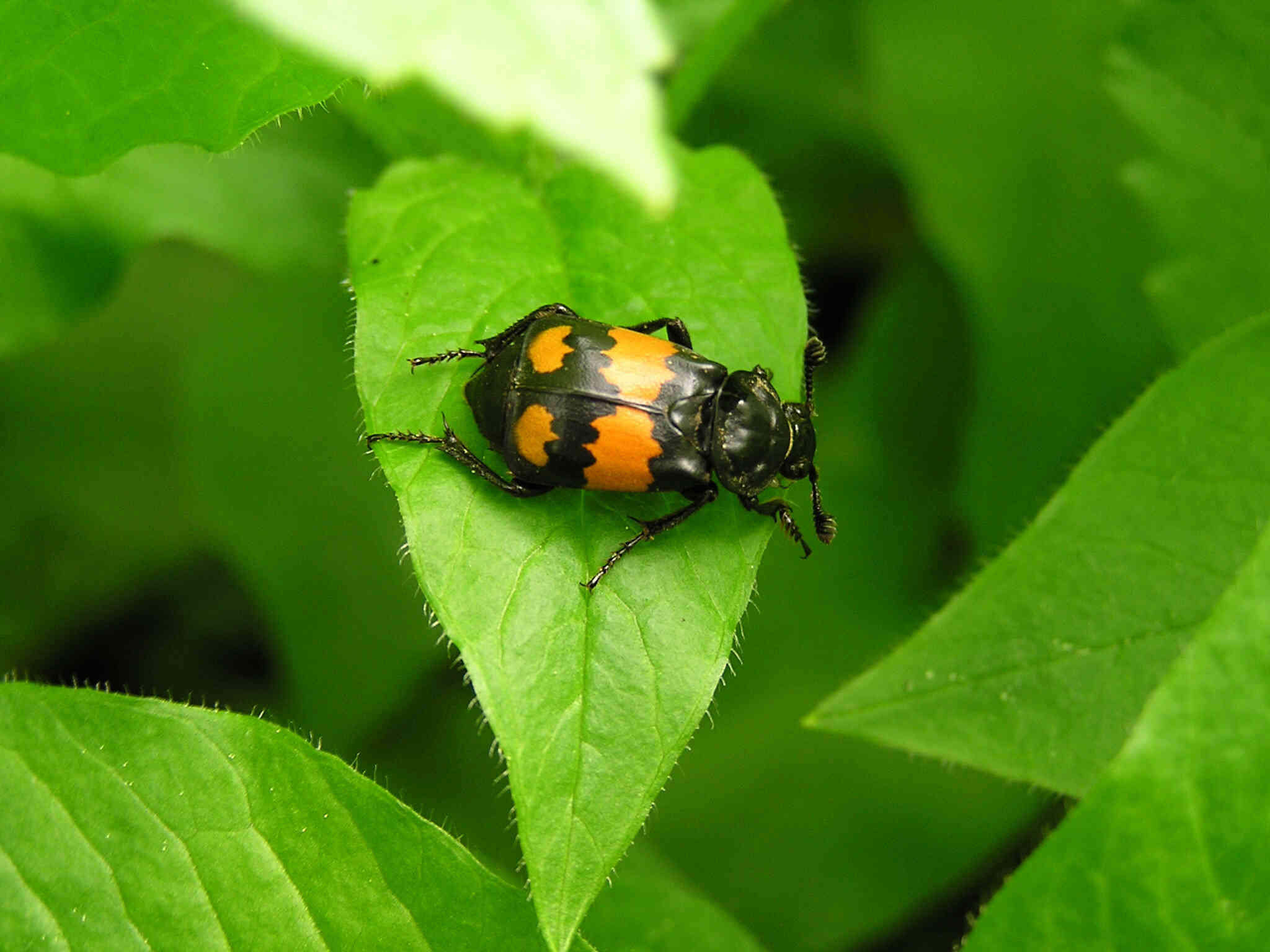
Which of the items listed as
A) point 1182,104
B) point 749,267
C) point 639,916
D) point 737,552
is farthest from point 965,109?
point 639,916

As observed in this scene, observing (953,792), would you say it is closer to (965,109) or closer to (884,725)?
(884,725)

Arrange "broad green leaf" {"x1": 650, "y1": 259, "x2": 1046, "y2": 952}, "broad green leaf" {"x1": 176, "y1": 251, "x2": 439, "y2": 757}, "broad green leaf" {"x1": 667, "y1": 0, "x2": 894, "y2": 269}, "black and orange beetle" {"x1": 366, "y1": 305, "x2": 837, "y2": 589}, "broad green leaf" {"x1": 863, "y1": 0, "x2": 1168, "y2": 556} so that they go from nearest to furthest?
"black and orange beetle" {"x1": 366, "y1": 305, "x2": 837, "y2": 589} → "broad green leaf" {"x1": 650, "y1": 259, "x2": 1046, "y2": 952} → "broad green leaf" {"x1": 176, "y1": 251, "x2": 439, "y2": 757} → "broad green leaf" {"x1": 863, "y1": 0, "x2": 1168, "y2": 556} → "broad green leaf" {"x1": 667, "y1": 0, "x2": 894, "y2": 269}

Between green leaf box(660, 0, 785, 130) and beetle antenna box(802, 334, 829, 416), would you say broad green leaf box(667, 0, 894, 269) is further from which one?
beetle antenna box(802, 334, 829, 416)

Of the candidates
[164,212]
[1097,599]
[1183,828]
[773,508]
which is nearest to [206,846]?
[773,508]

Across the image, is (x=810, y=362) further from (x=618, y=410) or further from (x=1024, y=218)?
(x=1024, y=218)

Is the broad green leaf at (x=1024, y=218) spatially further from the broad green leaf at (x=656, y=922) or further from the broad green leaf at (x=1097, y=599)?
the broad green leaf at (x=656, y=922)

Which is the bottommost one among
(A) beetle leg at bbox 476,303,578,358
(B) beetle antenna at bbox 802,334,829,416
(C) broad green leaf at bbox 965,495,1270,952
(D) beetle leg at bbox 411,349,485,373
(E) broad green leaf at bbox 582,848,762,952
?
(E) broad green leaf at bbox 582,848,762,952

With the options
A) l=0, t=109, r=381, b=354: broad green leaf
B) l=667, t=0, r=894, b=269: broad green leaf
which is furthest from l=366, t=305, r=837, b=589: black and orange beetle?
l=667, t=0, r=894, b=269: broad green leaf
